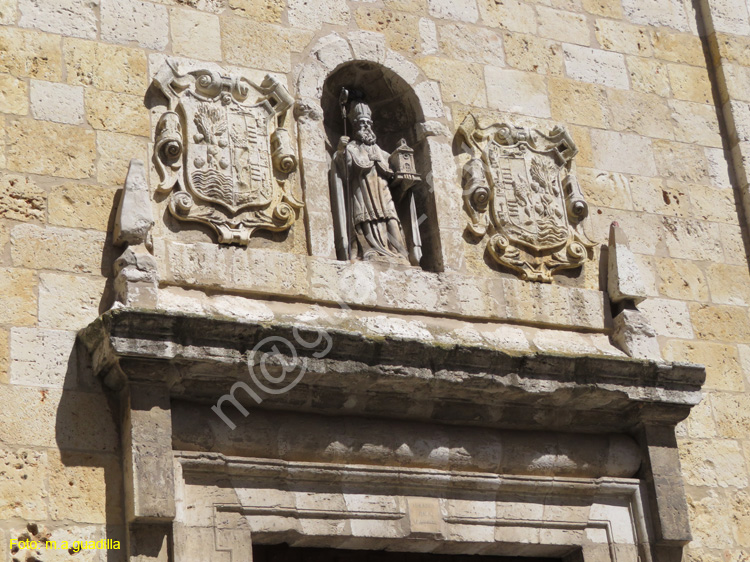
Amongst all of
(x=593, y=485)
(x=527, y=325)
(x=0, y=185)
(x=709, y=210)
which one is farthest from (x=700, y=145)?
(x=0, y=185)

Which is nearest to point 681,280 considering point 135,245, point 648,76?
point 648,76

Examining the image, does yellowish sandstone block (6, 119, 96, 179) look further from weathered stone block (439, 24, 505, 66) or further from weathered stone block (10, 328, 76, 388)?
weathered stone block (439, 24, 505, 66)

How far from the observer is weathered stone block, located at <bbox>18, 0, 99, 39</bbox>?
6.41m

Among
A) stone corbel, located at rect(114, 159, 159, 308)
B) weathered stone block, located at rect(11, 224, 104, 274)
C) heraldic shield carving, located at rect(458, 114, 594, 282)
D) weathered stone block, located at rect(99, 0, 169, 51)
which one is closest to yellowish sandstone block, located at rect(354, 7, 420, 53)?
heraldic shield carving, located at rect(458, 114, 594, 282)

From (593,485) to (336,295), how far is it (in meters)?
1.57

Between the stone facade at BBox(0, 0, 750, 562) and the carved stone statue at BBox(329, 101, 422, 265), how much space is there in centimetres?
11

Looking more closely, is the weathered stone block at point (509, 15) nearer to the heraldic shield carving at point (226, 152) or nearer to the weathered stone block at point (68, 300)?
the heraldic shield carving at point (226, 152)

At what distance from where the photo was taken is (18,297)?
584cm

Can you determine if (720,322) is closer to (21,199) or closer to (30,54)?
(21,199)

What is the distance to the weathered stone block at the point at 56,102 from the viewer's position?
623cm

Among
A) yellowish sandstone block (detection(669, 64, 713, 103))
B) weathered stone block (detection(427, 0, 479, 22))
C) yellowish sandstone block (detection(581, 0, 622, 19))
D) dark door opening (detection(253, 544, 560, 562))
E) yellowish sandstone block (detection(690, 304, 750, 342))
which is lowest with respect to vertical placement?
dark door opening (detection(253, 544, 560, 562))

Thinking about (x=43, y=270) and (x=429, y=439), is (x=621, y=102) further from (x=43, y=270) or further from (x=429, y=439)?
(x=43, y=270)

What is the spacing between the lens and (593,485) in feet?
21.9

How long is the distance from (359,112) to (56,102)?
157cm
